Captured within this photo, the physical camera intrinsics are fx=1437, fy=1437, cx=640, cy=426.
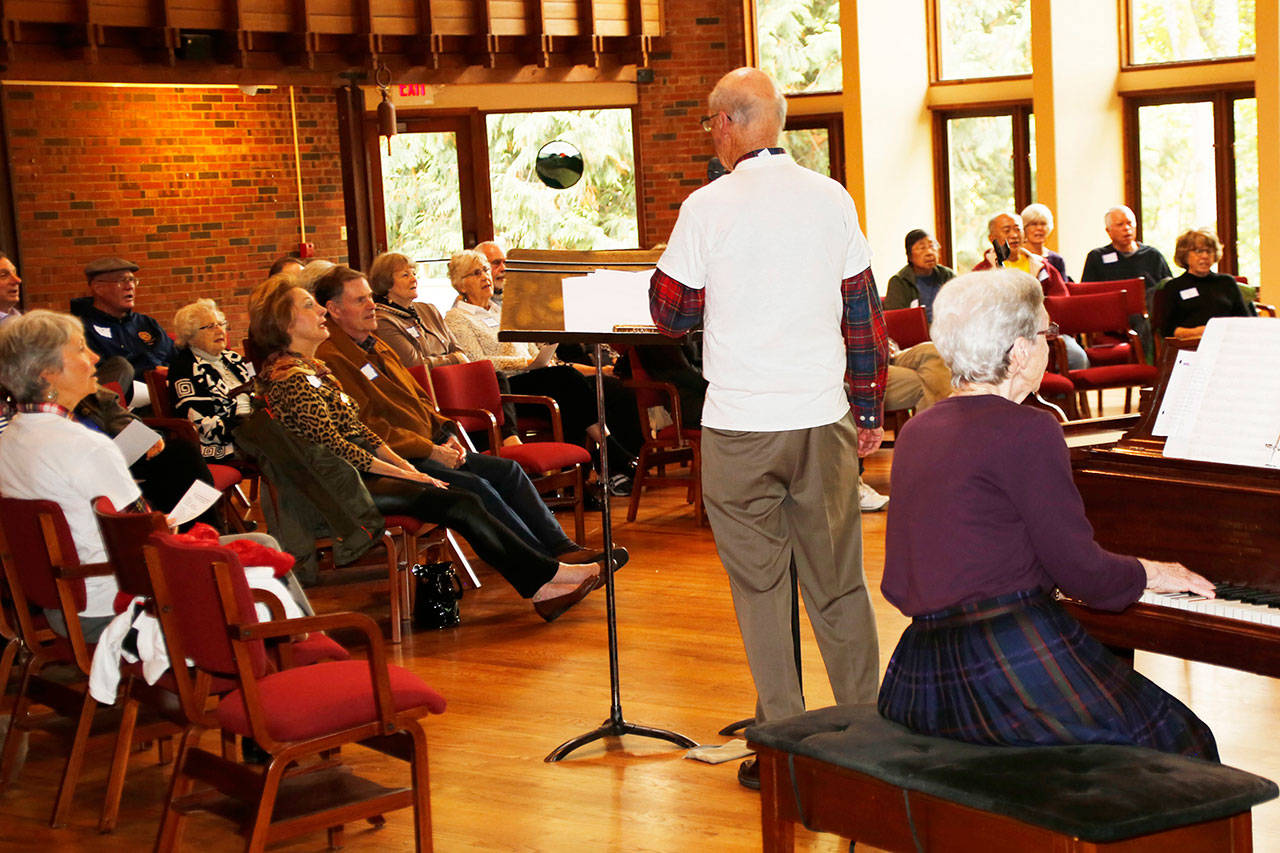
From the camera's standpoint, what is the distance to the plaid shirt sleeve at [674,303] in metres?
3.49

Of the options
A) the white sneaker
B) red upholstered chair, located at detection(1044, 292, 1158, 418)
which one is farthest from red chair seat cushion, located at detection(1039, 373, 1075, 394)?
the white sneaker

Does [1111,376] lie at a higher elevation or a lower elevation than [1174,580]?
lower

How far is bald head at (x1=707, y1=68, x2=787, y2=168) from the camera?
3.43 meters

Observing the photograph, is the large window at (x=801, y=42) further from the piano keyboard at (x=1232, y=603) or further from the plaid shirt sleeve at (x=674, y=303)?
the piano keyboard at (x=1232, y=603)

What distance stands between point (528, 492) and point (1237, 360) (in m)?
3.39

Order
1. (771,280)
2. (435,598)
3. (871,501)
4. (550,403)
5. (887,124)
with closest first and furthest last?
1. (771,280)
2. (435,598)
3. (550,403)
4. (871,501)
5. (887,124)

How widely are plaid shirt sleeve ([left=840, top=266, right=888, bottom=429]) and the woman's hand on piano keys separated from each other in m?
0.93

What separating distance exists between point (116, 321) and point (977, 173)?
316 inches

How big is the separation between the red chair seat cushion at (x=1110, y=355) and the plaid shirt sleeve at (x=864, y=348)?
6137 mm

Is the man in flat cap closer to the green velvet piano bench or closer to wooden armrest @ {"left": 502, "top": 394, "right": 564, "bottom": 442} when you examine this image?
wooden armrest @ {"left": 502, "top": 394, "right": 564, "bottom": 442}

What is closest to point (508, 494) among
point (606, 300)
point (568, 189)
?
point (606, 300)

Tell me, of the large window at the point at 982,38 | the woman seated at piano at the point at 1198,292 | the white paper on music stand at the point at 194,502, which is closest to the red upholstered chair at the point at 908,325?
the woman seated at piano at the point at 1198,292

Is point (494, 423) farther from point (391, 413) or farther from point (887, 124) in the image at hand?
point (887, 124)

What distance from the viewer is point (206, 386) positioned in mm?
6750
